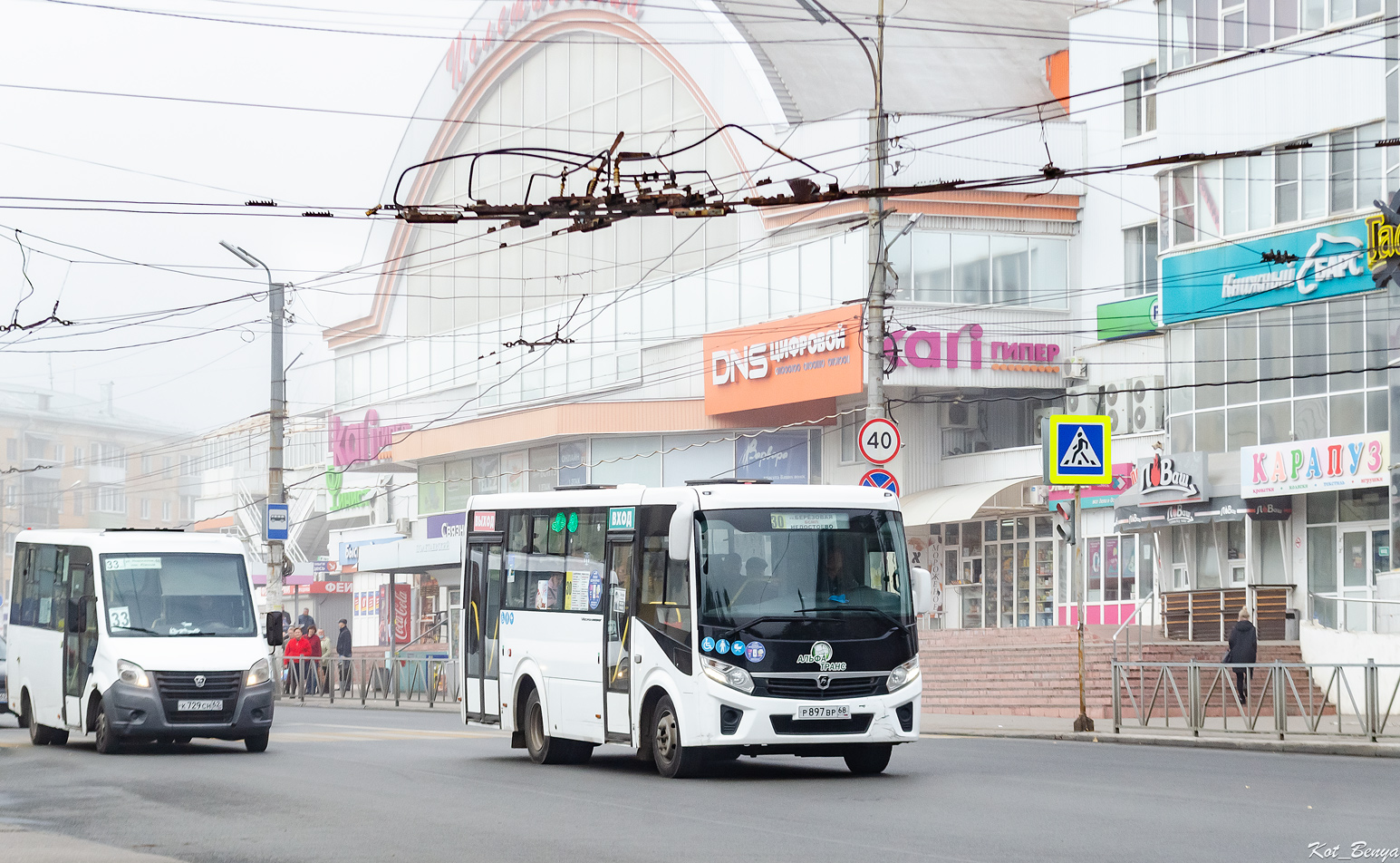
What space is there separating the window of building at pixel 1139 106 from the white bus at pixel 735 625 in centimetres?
3553

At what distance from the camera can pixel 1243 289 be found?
122 feet

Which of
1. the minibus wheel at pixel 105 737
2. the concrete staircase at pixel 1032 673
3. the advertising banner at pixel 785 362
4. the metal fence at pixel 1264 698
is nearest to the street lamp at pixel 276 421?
the concrete staircase at pixel 1032 673

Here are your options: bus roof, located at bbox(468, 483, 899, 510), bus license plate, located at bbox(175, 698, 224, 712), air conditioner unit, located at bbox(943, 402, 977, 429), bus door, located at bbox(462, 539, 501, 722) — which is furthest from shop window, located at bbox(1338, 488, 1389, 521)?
bus license plate, located at bbox(175, 698, 224, 712)

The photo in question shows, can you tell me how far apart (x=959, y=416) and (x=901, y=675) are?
116ft

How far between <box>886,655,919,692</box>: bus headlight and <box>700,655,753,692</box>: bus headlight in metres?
1.32

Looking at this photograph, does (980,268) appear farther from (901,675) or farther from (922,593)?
(901,675)

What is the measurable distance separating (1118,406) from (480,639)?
31.2m

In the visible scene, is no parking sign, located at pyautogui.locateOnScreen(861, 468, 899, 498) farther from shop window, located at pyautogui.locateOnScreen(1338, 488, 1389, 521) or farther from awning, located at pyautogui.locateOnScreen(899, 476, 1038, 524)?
awning, located at pyautogui.locateOnScreen(899, 476, 1038, 524)

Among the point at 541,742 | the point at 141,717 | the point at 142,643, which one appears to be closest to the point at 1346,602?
the point at 541,742

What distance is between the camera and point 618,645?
17.3 meters

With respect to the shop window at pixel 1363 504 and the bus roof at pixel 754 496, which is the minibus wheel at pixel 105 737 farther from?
the shop window at pixel 1363 504

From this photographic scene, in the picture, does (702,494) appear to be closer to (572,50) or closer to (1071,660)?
(1071,660)

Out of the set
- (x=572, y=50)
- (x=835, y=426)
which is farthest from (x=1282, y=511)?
(x=572, y=50)

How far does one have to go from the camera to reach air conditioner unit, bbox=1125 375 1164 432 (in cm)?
4634
